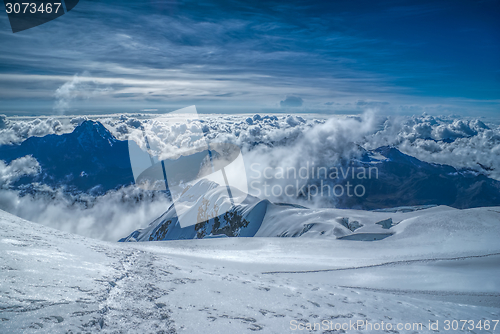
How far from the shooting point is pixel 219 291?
7348 mm

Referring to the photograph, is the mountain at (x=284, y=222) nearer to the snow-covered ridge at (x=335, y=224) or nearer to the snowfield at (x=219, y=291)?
the snow-covered ridge at (x=335, y=224)

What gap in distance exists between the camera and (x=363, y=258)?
15656 mm

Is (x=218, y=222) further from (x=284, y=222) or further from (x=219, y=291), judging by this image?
(x=219, y=291)

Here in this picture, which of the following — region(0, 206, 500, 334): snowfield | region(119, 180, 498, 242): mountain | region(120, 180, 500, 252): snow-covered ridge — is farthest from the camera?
region(119, 180, 498, 242): mountain

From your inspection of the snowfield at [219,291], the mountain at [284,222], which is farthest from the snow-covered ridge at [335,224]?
the snowfield at [219,291]

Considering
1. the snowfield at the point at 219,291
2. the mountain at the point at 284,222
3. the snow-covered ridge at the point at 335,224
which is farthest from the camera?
the mountain at the point at 284,222

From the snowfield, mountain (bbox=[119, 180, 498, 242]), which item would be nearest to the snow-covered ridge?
mountain (bbox=[119, 180, 498, 242])

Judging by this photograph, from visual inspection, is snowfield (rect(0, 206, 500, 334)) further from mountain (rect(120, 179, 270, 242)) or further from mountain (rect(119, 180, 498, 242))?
mountain (rect(120, 179, 270, 242))

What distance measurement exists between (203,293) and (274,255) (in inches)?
395

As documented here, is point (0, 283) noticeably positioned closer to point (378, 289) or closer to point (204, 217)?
point (378, 289)

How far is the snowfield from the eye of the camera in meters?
4.96

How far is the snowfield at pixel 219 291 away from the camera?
4961 mm

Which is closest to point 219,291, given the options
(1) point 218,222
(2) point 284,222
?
(2) point 284,222

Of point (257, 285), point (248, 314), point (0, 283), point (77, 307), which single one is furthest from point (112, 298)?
point (257, 285)
